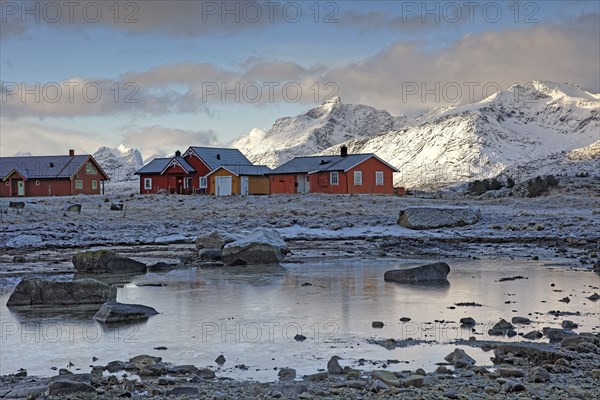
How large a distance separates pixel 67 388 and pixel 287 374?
2503mm

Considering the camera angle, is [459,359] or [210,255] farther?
[210,255]

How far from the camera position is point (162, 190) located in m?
74.4

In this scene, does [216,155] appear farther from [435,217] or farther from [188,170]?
[435,217]

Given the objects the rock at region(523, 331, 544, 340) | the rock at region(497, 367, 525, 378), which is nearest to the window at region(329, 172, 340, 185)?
the rock at region(523, 331, 544, 340)

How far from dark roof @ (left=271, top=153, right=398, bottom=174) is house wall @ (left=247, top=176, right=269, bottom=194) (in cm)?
117

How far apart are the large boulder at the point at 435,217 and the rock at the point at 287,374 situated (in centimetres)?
2637

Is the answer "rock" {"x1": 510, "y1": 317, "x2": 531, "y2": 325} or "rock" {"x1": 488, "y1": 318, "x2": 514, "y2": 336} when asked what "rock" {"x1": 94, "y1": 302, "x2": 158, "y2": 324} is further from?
"rock" {"x1": 510, "y1": 317, "x2": 531, "y2": 325}

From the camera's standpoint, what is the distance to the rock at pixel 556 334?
1111 cm

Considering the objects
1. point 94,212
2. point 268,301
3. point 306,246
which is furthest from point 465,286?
point 94,212

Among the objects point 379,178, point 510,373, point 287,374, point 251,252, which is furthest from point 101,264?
point 379,178

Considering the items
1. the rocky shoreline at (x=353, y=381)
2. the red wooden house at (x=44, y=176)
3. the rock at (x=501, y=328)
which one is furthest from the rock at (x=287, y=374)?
the red wooden house at (x=44, y=176)

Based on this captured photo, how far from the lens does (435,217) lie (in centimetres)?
3575

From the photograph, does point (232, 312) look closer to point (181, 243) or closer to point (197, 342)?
point (197, 342)

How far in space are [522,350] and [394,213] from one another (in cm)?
3128
